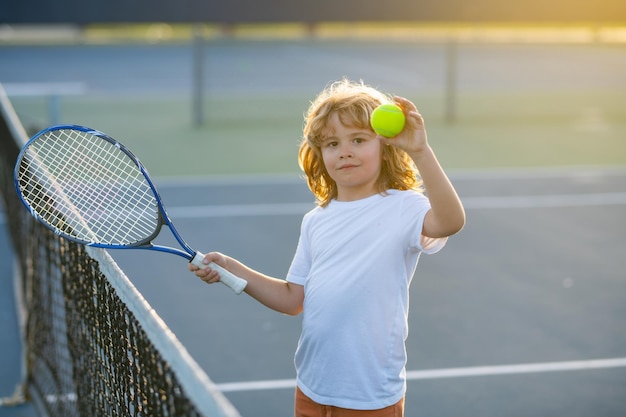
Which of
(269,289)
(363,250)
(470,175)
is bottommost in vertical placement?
(470,175)

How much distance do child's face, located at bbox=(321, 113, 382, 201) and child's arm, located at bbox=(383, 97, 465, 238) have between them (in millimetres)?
204

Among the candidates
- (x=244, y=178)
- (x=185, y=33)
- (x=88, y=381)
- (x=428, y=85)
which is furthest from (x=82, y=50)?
(x=88, y=381)

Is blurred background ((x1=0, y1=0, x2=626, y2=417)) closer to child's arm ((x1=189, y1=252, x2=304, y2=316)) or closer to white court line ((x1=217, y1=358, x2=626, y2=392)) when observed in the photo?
white court line ((x1=217, y1=358, x2=626, y2=392))

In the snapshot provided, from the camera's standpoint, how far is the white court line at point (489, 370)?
4.93 meters

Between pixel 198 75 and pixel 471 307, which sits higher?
pixel 198 75

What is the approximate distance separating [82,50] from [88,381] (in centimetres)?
2397

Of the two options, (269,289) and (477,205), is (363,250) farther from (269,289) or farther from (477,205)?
(477,205)

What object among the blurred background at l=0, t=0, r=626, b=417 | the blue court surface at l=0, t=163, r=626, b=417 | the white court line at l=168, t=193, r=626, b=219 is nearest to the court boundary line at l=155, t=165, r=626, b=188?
the blurred background at l=0, t=0, r=626, b=417

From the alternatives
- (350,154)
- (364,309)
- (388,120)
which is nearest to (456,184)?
(350,154)

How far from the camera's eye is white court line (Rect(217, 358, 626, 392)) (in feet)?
16.2

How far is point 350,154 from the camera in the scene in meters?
2.79

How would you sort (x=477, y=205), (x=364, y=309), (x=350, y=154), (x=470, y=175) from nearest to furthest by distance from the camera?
1. (x=364, y=309)
2. (x=350, y=154)
3. (x=477, y=205)
4. (x=470, y=175)

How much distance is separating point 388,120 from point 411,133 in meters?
0.07

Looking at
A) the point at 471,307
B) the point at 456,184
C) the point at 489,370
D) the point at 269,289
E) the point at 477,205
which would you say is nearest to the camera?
the point at 269,289
